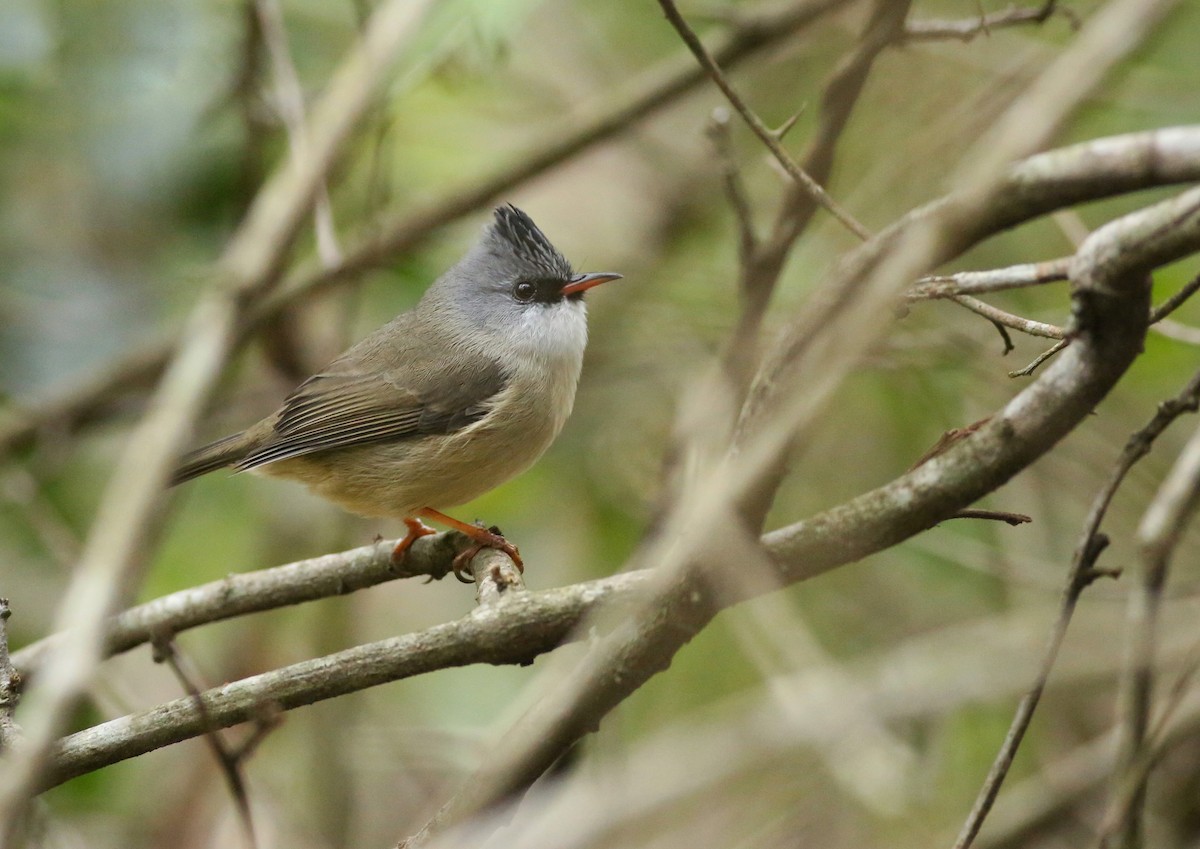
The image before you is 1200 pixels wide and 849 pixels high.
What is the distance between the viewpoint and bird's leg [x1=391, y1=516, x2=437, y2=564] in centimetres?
394

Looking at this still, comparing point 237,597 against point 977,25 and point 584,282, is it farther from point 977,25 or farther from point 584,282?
point 977,25

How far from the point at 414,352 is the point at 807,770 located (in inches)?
90.5

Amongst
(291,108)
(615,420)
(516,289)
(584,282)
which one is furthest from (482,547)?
(615,420)

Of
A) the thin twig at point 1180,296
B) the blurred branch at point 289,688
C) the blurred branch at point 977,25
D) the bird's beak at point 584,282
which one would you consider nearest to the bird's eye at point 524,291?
the bird's beak at point 584,282

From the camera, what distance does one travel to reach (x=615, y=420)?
596 centimetres

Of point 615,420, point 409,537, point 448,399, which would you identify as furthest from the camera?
point 615,420

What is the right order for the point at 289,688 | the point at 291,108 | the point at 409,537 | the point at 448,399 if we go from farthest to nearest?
the point at 291,108
the point at 448,399
the point at 409,537
the point at 289,688

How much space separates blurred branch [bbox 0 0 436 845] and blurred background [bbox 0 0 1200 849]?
41 cm

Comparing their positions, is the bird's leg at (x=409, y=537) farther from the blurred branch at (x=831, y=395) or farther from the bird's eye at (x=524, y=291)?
the blurred branch at (x=831, y=395)

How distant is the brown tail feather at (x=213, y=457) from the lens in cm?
460

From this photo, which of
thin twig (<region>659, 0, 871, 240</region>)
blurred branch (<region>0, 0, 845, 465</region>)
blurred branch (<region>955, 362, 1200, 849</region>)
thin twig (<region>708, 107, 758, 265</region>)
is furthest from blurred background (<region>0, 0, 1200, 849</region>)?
blurred branch (<region>955, 362, 1200, 849</region>)

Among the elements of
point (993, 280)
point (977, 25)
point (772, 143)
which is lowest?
point (993, 280)

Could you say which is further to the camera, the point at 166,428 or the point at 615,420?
the point at 615,420

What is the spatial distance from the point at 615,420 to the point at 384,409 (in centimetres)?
159
